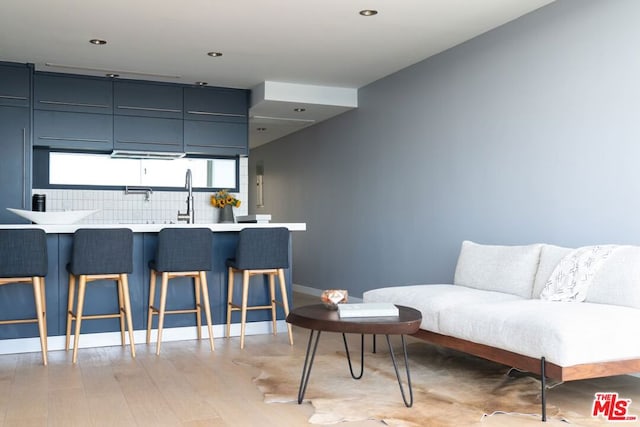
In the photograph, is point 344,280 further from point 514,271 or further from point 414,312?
point 414,312

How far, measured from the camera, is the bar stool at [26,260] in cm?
443

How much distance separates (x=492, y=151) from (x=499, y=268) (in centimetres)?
117

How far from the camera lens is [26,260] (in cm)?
448

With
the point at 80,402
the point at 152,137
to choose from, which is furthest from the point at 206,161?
the point at 80,402

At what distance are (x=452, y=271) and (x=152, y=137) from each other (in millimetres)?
3662

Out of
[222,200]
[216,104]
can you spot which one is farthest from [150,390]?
[216,104]

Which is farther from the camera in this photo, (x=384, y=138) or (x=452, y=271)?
(x=384, y=138)

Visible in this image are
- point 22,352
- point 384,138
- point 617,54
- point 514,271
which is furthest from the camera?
point 384,138

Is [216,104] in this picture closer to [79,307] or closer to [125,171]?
[125,171]

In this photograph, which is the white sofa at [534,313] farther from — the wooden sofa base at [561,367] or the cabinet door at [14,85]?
the cabinet door at [14,85]

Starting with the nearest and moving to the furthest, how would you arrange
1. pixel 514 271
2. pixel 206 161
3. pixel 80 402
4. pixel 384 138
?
pixel 80 402
pixel 514 271
pixel 384 138
pixel 206 161

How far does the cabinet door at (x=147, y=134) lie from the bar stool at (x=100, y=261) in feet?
8.29

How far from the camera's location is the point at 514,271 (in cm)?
446

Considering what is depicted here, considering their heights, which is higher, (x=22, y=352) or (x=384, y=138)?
(x=384, y=138)
